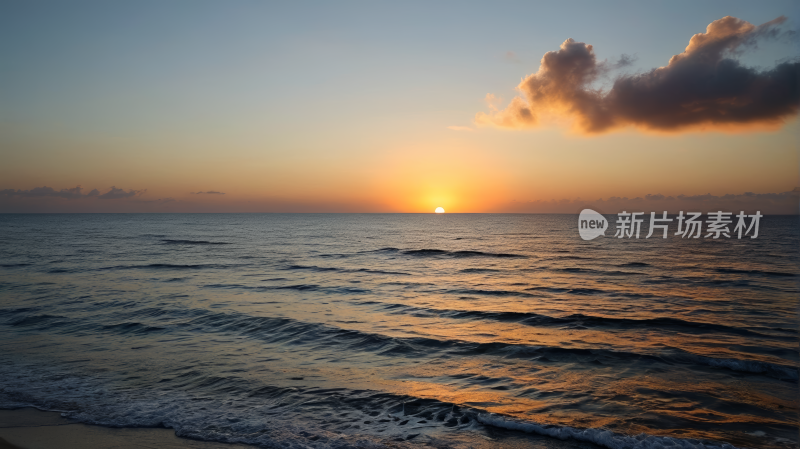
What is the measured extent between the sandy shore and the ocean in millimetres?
252

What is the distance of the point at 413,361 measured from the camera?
12062mm

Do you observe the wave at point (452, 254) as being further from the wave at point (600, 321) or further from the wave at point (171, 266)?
the wave at point (600, 321)

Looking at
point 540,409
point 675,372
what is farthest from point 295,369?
point 675,372

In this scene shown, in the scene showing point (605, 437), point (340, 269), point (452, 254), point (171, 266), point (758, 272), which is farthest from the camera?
point (452, 254)

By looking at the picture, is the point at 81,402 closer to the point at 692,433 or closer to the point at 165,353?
the point at 165,353

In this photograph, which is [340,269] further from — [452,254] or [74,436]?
[74,436]

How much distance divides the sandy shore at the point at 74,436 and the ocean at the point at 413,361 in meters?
0.25

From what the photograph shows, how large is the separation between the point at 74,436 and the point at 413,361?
7689 mm

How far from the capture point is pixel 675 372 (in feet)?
36.2

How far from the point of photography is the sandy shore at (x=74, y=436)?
735cm

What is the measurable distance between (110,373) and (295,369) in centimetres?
475

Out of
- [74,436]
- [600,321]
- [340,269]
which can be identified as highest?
[600,321]

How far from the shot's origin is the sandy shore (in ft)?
24.1

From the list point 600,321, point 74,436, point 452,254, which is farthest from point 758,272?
point 74,436
